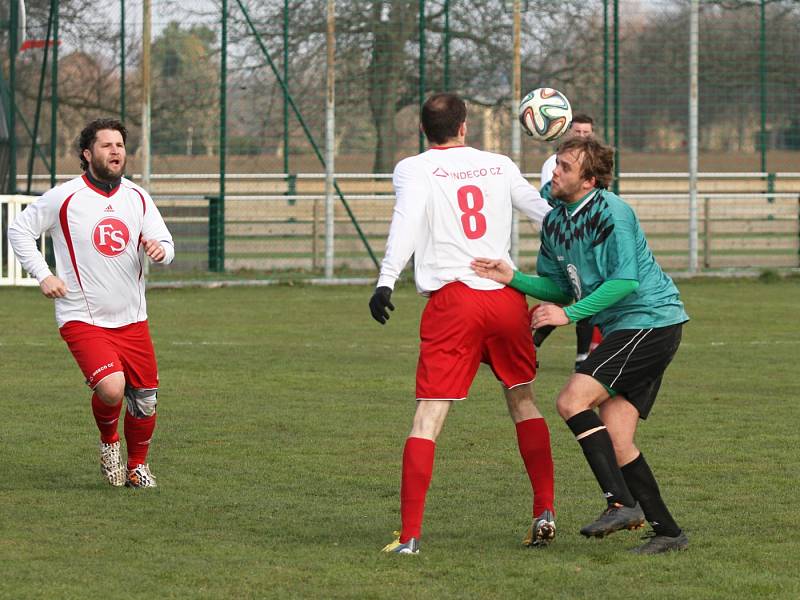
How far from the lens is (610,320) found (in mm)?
6113

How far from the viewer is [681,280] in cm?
2169

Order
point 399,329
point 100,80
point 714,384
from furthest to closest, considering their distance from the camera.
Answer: point 100,80 < point 399,329 < point 714,384

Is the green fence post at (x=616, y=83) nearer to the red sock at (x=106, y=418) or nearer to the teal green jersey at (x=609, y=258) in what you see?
the red sock at (x=106, y=418)

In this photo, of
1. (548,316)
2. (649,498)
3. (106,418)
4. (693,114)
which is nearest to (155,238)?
(106,418)

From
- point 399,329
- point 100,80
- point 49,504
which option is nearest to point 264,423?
point 49,504

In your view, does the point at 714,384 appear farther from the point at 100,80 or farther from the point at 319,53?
the point at 100,80

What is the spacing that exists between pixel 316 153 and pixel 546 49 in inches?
156

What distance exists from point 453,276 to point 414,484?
88 cm

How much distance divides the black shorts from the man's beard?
115 inches

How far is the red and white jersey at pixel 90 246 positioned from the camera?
7.62m

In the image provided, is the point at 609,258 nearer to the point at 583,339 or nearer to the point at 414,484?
the point at 414,484

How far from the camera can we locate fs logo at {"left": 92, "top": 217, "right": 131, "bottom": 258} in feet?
25.0

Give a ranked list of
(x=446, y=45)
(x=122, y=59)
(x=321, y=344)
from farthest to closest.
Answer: (x=446, y=45), (x=122, y=59), (x=321, y=344)

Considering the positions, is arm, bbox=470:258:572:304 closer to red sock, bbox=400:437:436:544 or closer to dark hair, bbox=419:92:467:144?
dark hair, bbox=419:92:467:144
